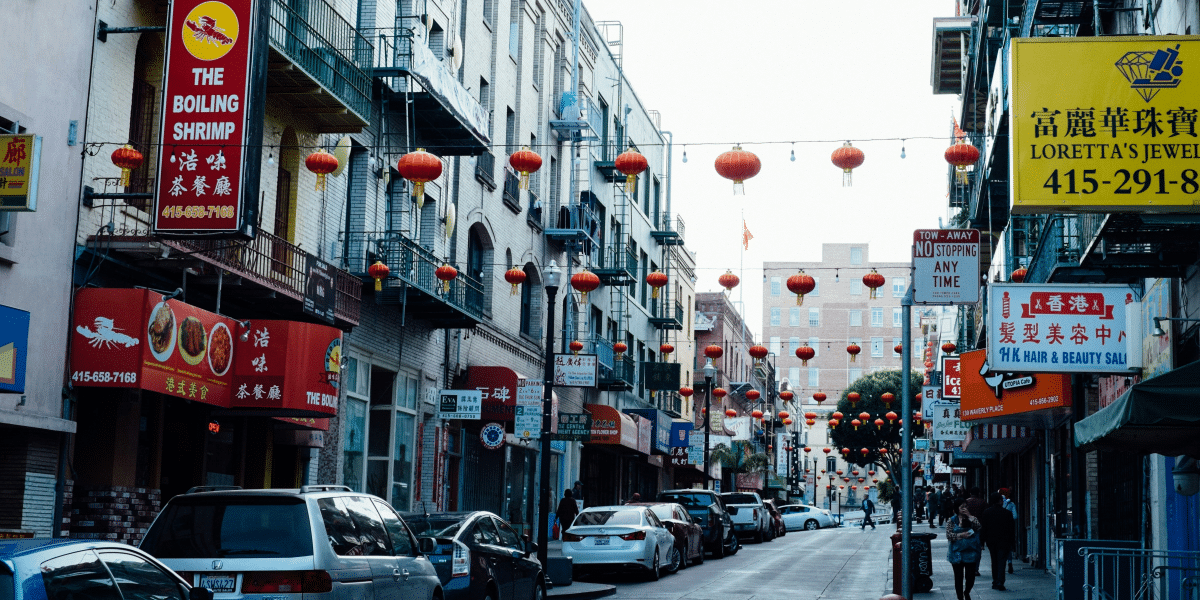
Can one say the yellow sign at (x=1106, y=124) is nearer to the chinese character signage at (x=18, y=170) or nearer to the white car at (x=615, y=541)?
A: the chinese character signage at (x=18, y=170)

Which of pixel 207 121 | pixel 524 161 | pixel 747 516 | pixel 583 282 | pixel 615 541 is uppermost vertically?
pixel 207 121

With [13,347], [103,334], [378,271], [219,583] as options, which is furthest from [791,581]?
[219,583]

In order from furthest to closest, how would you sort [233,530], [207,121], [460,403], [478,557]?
[460,403], [207,121], [478,557], [233,530]

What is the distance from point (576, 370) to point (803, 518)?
33742mm

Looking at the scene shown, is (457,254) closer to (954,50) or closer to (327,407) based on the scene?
(327,407)

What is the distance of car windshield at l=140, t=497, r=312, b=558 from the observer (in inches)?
396

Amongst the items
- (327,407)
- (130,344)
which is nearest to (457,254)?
(327,407)

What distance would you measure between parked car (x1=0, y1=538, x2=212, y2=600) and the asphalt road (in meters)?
13.4

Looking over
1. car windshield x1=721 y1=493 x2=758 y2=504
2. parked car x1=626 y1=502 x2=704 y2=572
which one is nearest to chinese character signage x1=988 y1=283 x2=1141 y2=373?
parked car x1=626 y1=502 x2=704 y2=572

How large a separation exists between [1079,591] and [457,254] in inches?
708

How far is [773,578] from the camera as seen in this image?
83.1 ft

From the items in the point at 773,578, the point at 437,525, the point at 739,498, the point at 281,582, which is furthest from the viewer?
the point at 739,498

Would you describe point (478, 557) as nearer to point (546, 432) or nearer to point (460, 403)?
point (546, 432)

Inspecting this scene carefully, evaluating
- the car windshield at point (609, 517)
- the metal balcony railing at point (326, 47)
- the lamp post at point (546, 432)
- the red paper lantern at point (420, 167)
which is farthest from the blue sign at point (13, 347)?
the car windshield at point (609, 517)
